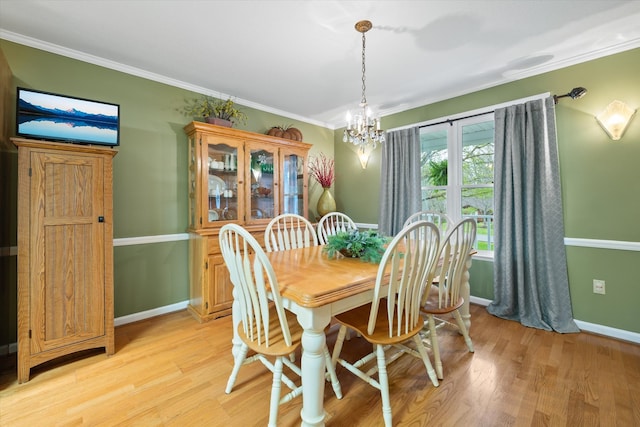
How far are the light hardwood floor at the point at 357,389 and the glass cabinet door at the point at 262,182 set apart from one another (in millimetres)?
1481

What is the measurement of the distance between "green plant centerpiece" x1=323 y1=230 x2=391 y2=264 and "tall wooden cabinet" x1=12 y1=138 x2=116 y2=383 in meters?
1.69

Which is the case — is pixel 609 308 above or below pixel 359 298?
below

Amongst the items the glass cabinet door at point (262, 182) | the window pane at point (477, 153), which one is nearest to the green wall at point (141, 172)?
the glass cabinet door at point (262, 182)

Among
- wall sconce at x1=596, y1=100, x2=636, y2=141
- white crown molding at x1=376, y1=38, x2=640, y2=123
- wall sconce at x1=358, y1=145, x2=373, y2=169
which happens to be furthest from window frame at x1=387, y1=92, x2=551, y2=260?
wall sconce at x1=358, y1=145, x2=373, y2=169

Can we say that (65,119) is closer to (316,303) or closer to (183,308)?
(183,308)

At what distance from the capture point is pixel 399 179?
3.61 m

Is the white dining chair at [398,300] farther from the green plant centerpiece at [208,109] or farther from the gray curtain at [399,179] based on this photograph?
the green plant centerpiece at [208,109]

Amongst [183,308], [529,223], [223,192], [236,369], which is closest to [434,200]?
[529,223]

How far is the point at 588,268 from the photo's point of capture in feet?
8.05

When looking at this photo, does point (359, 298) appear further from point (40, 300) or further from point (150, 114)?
point (150, 114)

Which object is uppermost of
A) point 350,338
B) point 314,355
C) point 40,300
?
point 40,300

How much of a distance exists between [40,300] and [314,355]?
6.27 ft

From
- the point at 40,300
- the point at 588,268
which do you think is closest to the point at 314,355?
the point at 40,300

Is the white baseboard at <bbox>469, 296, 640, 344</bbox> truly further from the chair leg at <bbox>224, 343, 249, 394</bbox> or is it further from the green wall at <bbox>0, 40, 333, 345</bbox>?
the green wall at <bbox>0, 40, 333, 345</bbox>
